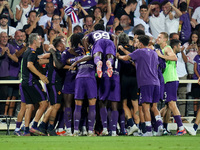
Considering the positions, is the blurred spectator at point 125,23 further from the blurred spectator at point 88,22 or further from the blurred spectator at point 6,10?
the blurred spectator at point 6,10

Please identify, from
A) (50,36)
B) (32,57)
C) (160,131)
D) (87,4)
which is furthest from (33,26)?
(160,131)

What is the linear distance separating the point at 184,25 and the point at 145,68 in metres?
6.63

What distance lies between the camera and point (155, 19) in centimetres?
1599

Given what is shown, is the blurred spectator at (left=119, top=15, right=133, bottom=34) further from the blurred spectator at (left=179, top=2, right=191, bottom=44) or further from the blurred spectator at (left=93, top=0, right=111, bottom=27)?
the blurred spectator at (left=179, top=2, right=191, bottom=44)

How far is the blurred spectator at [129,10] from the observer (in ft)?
51.8

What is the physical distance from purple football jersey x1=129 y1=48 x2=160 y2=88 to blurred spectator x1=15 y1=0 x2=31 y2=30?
6.79 metres

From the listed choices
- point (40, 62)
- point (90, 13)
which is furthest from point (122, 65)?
point (90, 13)

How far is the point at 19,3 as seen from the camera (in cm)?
1616

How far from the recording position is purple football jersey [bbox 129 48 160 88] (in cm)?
991

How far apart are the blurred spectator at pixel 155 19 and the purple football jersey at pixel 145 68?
5871 millimetres

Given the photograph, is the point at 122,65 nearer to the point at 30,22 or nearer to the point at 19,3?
the point at 30,22

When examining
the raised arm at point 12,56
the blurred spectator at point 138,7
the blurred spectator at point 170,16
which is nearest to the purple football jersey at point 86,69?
the raised arm at point 12,56

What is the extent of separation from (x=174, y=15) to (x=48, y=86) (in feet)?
22.0

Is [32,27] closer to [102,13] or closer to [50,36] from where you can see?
[50,36]
